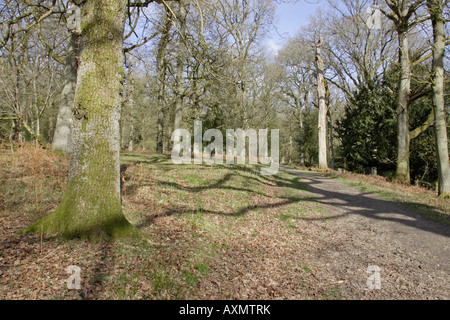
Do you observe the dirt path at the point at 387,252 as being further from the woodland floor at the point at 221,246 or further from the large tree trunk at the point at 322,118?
the large tree trunk at the point at 322,118

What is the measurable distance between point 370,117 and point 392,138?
209 cm

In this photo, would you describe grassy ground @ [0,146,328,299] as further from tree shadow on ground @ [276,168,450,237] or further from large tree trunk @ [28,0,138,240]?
tree shadow on ground @ [276,168,450,237]

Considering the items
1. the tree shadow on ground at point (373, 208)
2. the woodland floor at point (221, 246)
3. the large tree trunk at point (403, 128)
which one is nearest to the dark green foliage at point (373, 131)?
the large tree trunk at point (403, 128)

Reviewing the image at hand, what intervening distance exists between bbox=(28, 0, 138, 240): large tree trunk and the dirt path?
12.3ft

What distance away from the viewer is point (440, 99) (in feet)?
35.2

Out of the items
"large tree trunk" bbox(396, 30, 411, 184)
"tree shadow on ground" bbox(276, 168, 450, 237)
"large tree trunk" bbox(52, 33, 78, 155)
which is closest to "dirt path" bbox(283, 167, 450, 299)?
"tree shadow on ground" bbox(276, 168, 450, 237)

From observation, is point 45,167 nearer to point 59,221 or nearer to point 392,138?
point 59,221

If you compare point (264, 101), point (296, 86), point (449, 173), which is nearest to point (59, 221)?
point (449, 173)

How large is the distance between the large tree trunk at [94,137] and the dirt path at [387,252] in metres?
3.74

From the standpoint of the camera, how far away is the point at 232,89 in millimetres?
18141

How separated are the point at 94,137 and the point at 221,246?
9.78 ft

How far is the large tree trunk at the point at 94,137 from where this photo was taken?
4012 millimetres

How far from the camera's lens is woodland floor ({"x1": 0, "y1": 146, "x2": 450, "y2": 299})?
10.9 feet

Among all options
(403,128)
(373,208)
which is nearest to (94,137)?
(373,208)
